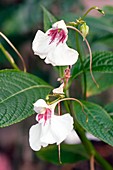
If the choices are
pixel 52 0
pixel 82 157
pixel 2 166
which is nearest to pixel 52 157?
pixel 82 157

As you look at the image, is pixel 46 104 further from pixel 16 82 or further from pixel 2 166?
pixel 2 166

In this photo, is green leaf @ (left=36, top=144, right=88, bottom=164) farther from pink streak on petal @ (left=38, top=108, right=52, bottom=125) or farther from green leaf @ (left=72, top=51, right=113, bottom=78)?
pink streak on petal @ (left=38, top=108, right=52, bottom=125)

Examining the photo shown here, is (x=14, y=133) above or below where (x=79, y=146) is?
below

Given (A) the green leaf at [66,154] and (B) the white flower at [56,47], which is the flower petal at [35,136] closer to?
(B) the white flower at [56,47]

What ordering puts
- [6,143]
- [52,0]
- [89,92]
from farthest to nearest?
[6,143]
[52,0]
[89,92]

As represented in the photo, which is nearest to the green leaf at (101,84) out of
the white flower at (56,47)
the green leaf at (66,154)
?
the green leaf at (66,154)

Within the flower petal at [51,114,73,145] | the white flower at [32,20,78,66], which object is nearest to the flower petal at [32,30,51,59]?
the white flower at [32,20,78,66]
